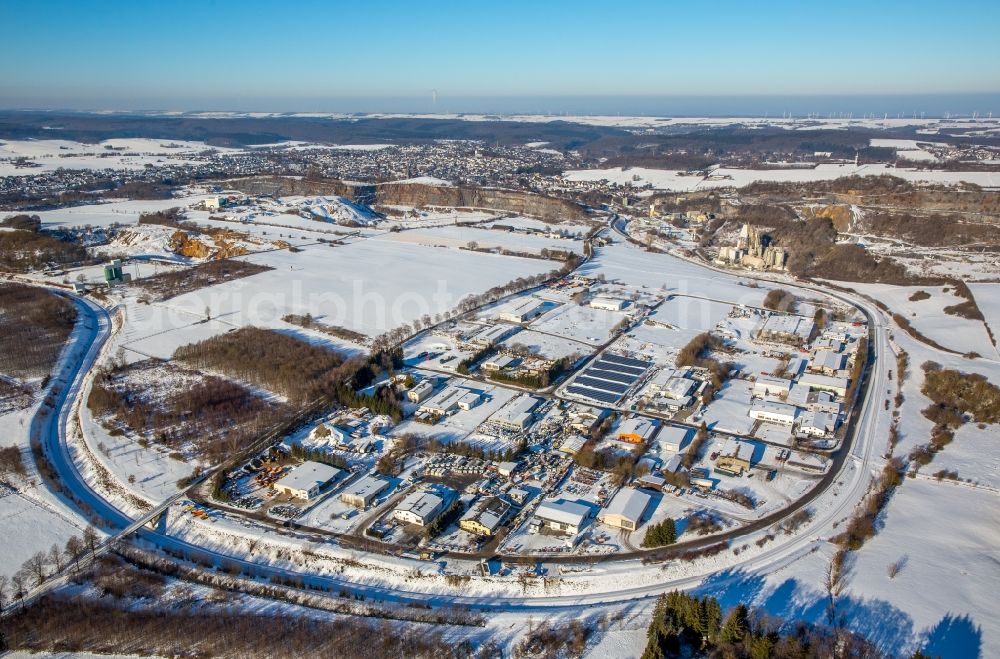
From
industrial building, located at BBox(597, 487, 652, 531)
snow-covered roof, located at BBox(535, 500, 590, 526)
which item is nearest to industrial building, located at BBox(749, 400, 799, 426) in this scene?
industrial building, located at BBox(597, 487, 652, 531)

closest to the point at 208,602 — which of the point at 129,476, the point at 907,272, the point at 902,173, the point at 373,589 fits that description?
the point at 373,589

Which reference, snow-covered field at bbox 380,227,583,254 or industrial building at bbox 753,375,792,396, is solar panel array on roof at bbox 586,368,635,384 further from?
snow-covered field at bbox 380,227,583,254

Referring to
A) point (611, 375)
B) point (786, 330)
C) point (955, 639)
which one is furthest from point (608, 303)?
point (955, 639)

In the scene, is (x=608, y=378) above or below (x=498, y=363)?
below

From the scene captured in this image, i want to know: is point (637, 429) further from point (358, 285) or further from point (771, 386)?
point (358, 285)

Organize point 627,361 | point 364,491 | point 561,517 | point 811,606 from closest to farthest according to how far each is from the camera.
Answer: point 811,606, point 561,517, point 364,491, point 627,361
